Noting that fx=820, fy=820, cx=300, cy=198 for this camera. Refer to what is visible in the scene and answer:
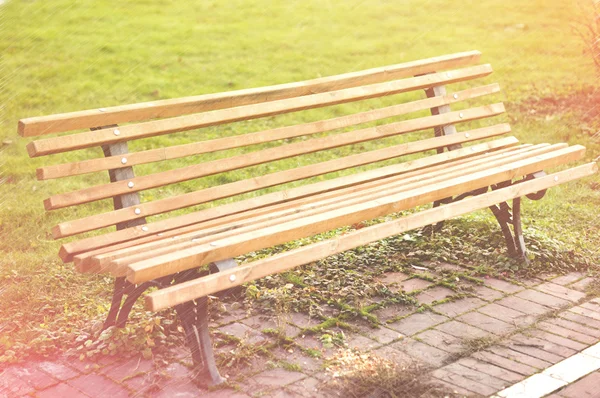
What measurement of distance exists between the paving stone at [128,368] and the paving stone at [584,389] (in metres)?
2.04

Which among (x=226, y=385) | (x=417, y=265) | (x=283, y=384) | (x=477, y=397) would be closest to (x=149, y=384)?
(x=226, y=385)

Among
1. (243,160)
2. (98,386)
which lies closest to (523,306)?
(243,160)

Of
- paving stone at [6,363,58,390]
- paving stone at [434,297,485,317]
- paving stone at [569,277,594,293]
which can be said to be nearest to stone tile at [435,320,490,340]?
paving stone at [434,297,485,317]

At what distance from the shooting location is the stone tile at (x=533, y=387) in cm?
386

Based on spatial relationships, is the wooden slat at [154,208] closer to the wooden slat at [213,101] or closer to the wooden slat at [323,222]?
the wooden slat at [213,101]

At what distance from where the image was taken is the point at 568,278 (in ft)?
17.5

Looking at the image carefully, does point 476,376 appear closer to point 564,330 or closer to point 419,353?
point 419,353

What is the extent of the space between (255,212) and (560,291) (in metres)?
2.00

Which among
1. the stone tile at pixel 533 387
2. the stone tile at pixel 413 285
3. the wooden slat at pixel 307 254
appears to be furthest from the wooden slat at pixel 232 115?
the stone tile at pixel 533 387

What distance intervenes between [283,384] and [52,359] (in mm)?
1264

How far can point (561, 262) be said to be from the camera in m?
5.50

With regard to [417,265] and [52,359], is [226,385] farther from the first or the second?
[417,265]

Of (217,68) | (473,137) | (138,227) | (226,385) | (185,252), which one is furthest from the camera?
(217,68)

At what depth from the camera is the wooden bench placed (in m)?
3.82
